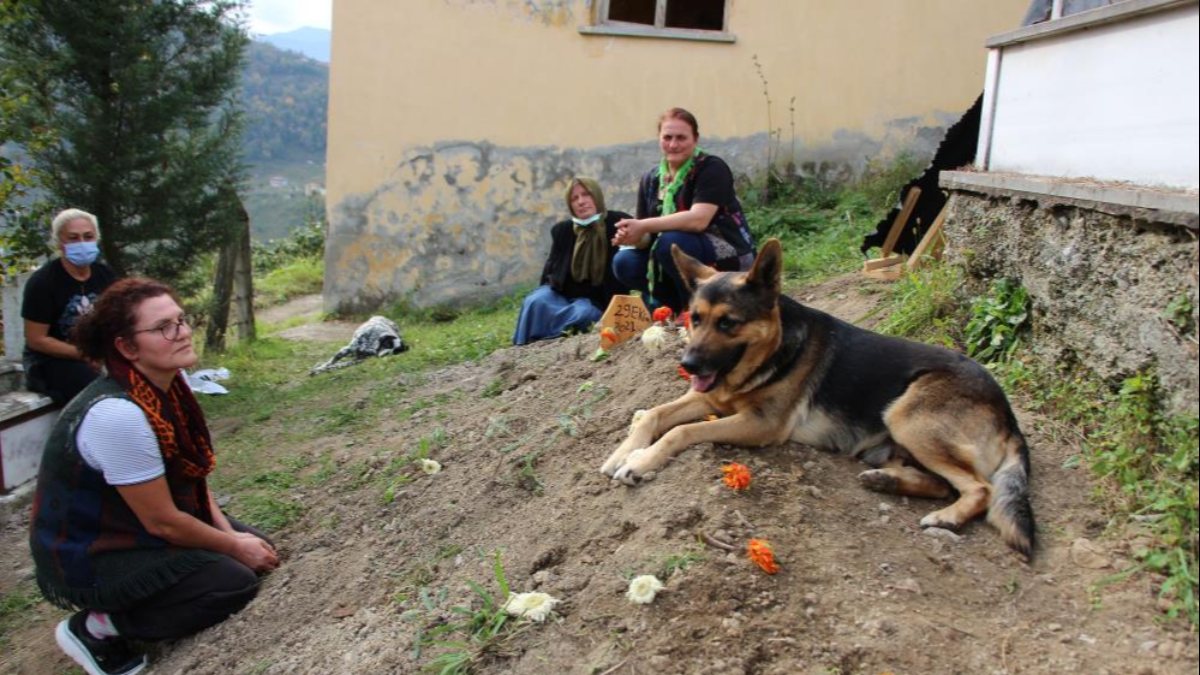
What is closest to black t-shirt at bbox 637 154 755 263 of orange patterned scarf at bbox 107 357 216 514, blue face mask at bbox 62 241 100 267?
orange patterned scarf at bbox 107 357 216 514

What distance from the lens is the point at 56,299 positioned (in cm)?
590

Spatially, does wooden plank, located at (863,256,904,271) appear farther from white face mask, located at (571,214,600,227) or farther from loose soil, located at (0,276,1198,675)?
loose soil, located at (0,276,1198,675)

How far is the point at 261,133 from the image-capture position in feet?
150

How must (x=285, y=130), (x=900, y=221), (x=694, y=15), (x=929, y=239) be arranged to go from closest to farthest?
(x=929, y=239) → (x=900, y=221) → (x=694, y=15) → (x=285, y=130)

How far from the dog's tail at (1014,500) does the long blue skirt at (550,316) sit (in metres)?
3.98

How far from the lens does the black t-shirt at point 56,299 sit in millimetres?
5828

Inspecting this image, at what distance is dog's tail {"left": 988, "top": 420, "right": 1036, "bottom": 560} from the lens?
308 cm

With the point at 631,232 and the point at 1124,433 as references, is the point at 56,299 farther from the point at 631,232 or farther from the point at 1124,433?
the point at 1124,433

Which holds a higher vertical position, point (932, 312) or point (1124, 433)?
point (932, 312)

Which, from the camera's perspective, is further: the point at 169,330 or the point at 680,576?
the point at 169,330

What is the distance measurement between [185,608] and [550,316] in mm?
3917

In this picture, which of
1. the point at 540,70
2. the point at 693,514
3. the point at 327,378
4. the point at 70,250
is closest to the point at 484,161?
the point at 540,70

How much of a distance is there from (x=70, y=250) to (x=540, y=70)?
5.94 meters

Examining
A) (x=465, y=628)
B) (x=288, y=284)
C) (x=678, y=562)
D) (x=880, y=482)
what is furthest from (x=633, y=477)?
(x=288, y=284)
